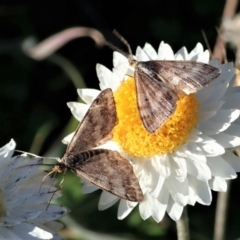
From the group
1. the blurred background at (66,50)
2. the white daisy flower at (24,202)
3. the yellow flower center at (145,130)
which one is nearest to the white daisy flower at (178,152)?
the yellow flower center at (145,130)

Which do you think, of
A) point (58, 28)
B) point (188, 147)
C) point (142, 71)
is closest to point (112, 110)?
point (142, 71)

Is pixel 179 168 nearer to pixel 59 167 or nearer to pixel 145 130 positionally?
pixel 145 130

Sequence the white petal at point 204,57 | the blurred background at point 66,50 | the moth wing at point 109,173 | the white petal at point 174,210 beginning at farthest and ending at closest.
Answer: the blurred background at point 66,50, the white petal at point 204,57, the white petal at point 174,210, the moth wing at point 109,173

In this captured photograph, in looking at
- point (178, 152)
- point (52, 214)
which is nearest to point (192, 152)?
point (178, 152)

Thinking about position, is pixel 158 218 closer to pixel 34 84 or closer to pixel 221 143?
pixel 221 143

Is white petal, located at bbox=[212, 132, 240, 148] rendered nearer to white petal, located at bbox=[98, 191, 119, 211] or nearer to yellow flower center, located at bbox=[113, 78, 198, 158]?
yellow flower center, located at bbox=[113, 78, 198, 158]

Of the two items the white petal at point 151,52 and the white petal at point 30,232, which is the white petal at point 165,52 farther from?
the white petal at point 30,232

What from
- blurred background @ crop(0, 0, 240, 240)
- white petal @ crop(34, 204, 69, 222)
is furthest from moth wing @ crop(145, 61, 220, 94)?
blurred background @ crop(0, 0, 240, 240)
